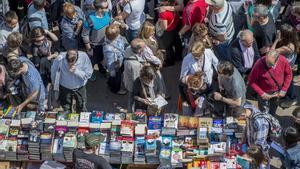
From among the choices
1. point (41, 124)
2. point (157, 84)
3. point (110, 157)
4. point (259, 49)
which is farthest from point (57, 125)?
point (259, 49)

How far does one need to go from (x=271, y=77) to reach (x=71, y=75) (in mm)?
2672

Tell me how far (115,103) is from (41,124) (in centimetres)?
197

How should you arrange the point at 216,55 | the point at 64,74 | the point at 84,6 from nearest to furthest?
the point at 64,74
the point at 216,55
the point at 84,6

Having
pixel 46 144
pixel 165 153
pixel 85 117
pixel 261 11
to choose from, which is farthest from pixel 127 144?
pixel 261 11

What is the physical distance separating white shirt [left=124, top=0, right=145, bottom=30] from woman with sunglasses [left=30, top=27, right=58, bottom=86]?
1287 millimetres

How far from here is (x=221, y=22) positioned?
10.1 meters

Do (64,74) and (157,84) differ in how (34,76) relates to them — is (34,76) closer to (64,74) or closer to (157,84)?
(64,74)

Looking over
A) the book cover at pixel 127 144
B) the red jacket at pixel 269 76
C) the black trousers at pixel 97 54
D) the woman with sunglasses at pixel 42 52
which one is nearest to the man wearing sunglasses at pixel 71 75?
the woman with sunglasses at pixel 42 52

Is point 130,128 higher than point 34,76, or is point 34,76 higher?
point 34,76

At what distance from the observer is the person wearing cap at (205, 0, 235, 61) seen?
1007cm

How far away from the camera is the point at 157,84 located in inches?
372

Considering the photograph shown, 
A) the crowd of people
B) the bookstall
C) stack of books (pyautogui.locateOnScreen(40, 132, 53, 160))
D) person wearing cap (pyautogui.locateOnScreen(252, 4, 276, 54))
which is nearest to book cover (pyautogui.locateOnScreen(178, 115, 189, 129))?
the bookstall

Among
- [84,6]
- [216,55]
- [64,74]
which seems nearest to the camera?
[64,74]

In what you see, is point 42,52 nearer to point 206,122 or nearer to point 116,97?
point 116,97
